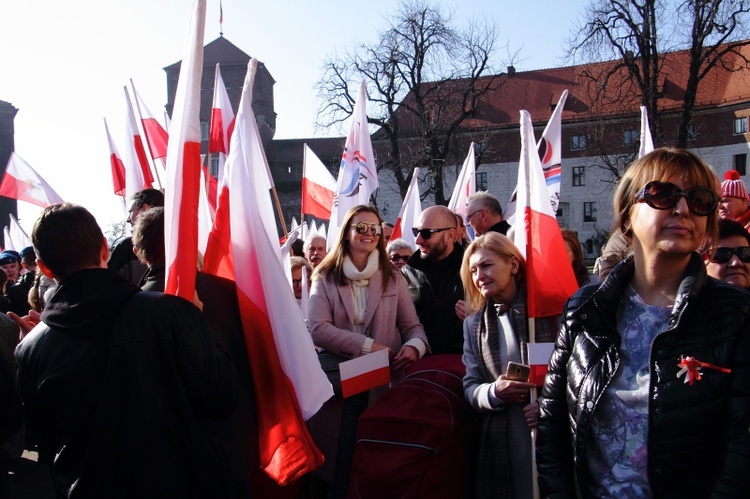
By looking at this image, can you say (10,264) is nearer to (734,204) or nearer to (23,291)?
(23,291)

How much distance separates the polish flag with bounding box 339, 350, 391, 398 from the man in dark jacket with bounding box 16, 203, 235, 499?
1.46 m

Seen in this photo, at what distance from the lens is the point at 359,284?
437 centimetres

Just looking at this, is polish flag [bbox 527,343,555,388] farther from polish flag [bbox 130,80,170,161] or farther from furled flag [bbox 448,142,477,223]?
furled flag [bbox 448,142,477,223]

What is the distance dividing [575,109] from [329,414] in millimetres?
50216

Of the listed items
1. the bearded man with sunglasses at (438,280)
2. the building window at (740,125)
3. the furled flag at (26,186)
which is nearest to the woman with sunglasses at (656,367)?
the bearded man with sunglasses at (438,280)

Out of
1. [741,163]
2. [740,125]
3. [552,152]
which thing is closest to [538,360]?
[552,152]

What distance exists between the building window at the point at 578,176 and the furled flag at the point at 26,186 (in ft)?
152

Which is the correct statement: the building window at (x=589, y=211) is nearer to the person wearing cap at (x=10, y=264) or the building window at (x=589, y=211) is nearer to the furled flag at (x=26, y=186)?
the furled flag at (x=26, y=186)

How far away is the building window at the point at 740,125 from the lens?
4638 centimetres

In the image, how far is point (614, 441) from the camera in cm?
195

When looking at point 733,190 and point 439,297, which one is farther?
point 733,190

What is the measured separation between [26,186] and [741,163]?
158 ft

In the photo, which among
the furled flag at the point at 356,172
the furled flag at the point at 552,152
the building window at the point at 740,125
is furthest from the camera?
the building window at the point at 740,125

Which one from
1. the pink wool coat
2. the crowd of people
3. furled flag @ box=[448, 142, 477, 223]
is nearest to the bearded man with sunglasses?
the pink wool coat
